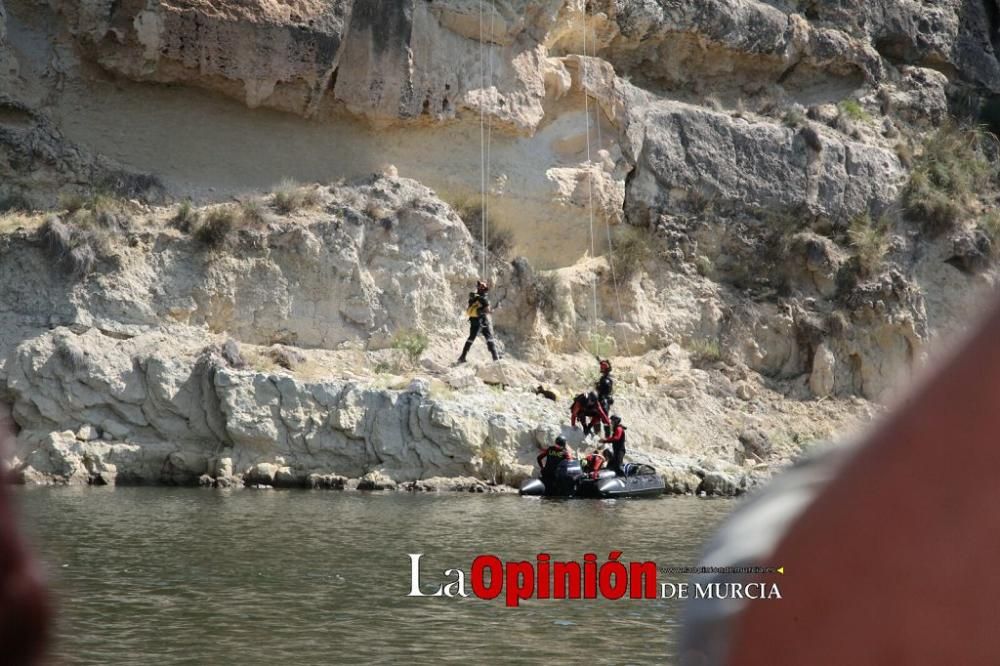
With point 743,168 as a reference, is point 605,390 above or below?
below

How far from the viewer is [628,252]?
30188 millimetres

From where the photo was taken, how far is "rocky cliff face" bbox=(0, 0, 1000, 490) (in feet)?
73.0

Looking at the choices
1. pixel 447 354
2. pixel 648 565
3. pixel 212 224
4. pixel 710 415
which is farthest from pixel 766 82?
pixel 648 565

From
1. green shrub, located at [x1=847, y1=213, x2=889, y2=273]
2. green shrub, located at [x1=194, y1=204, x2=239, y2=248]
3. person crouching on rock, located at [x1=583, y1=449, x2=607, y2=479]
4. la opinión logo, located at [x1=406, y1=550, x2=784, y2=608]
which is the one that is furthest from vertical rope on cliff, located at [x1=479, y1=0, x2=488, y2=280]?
la opinión logo, located at [x1=406, y1=550, x2=784, y2=608]

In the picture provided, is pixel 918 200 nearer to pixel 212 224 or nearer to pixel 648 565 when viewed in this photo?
pixel 212 224

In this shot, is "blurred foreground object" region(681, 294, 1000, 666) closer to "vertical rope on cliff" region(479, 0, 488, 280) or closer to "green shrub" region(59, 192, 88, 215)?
"green shrub" region(59, 192, 88, 215)

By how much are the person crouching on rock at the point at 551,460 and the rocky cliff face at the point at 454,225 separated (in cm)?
133

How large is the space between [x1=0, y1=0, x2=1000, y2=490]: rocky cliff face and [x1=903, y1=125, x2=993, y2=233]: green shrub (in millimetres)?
108

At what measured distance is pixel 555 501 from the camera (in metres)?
20.1

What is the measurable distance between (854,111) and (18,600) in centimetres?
3571

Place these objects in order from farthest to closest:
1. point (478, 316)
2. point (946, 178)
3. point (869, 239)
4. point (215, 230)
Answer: point (946, 178)
point (869, 239)
point (478, 316)
point (215, 230)

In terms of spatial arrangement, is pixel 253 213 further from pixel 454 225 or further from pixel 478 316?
pixel 478 316

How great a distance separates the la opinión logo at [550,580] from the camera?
36.3 feet

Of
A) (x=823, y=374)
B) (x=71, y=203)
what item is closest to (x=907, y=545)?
(x=71, y=203)
